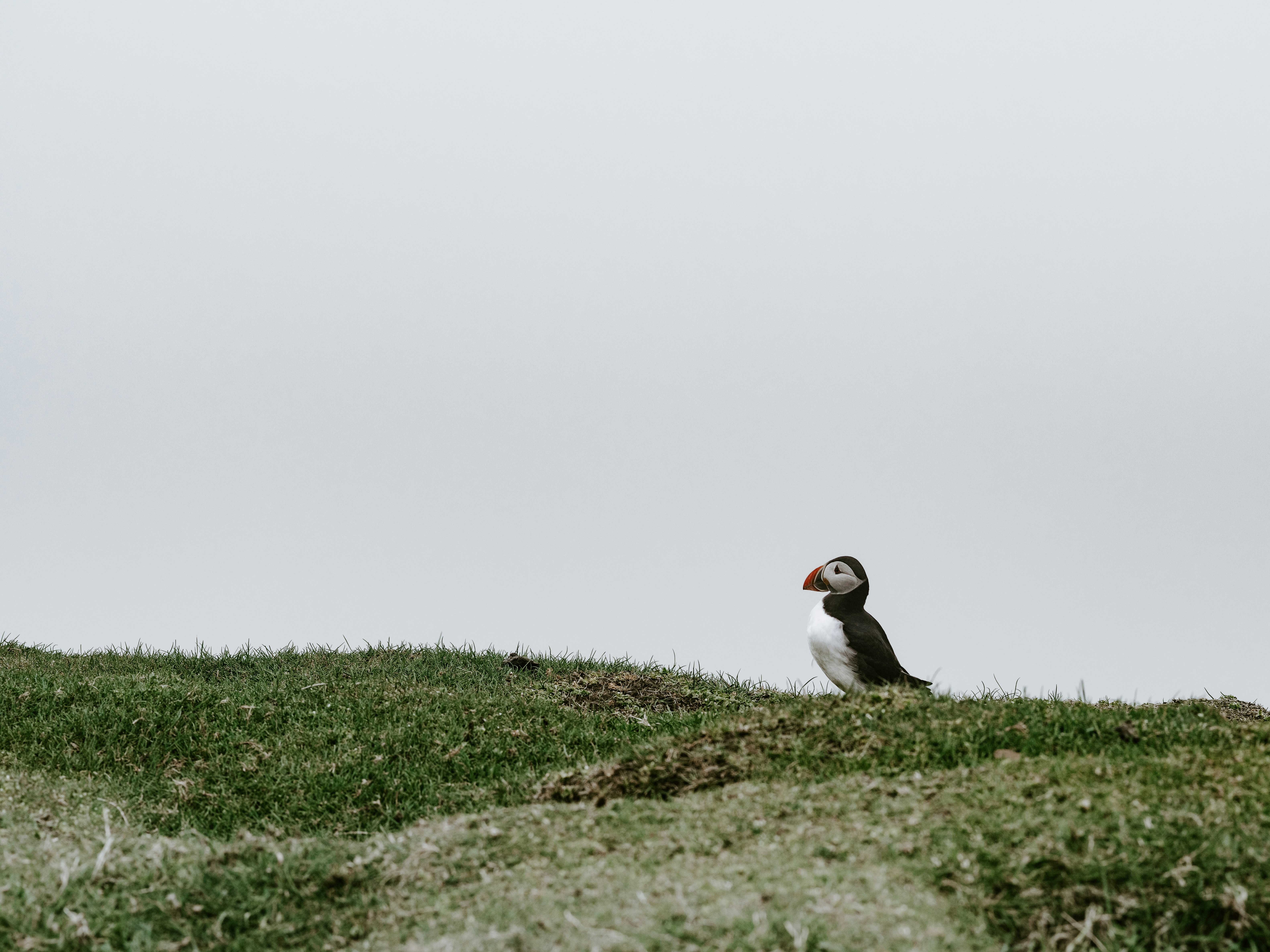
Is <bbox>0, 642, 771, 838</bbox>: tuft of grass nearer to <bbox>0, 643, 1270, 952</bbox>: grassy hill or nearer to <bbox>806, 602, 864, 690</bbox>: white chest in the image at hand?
<bbox>0, 643, 1270, 952</bbox>: grassy hill

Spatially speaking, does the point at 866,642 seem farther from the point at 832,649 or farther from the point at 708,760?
the point at 708,760

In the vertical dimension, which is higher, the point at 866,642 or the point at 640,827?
the point at 866,642

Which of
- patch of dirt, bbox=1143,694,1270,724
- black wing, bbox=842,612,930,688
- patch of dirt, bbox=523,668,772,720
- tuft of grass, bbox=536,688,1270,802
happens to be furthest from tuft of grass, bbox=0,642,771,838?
patch of dirt, bbox=1143,694,1270,724

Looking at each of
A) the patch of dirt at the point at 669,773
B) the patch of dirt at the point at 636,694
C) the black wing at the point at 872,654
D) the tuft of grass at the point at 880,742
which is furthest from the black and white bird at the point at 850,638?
the patch of dirt at the point at 669,773

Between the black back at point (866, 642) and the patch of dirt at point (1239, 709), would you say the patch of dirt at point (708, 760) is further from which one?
the patch of dirt at point (1239, 709)

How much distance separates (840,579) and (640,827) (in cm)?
440

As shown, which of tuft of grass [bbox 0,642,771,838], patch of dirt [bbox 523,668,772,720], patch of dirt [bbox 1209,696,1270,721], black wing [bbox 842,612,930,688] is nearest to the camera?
tuft of grass [bbox 0,642,771,838]

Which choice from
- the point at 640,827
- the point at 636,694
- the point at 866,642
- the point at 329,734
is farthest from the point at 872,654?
the point at 329,734

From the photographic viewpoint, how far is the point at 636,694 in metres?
9.81

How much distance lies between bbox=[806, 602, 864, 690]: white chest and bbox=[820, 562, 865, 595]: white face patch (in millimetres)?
209

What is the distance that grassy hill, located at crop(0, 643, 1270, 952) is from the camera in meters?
4.03

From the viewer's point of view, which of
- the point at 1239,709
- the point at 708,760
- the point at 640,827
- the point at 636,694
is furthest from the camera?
the point at 1239,709

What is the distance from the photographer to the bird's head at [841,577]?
8.77 m

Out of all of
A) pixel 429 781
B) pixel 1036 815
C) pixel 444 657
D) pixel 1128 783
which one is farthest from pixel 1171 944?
pixel 444 657
